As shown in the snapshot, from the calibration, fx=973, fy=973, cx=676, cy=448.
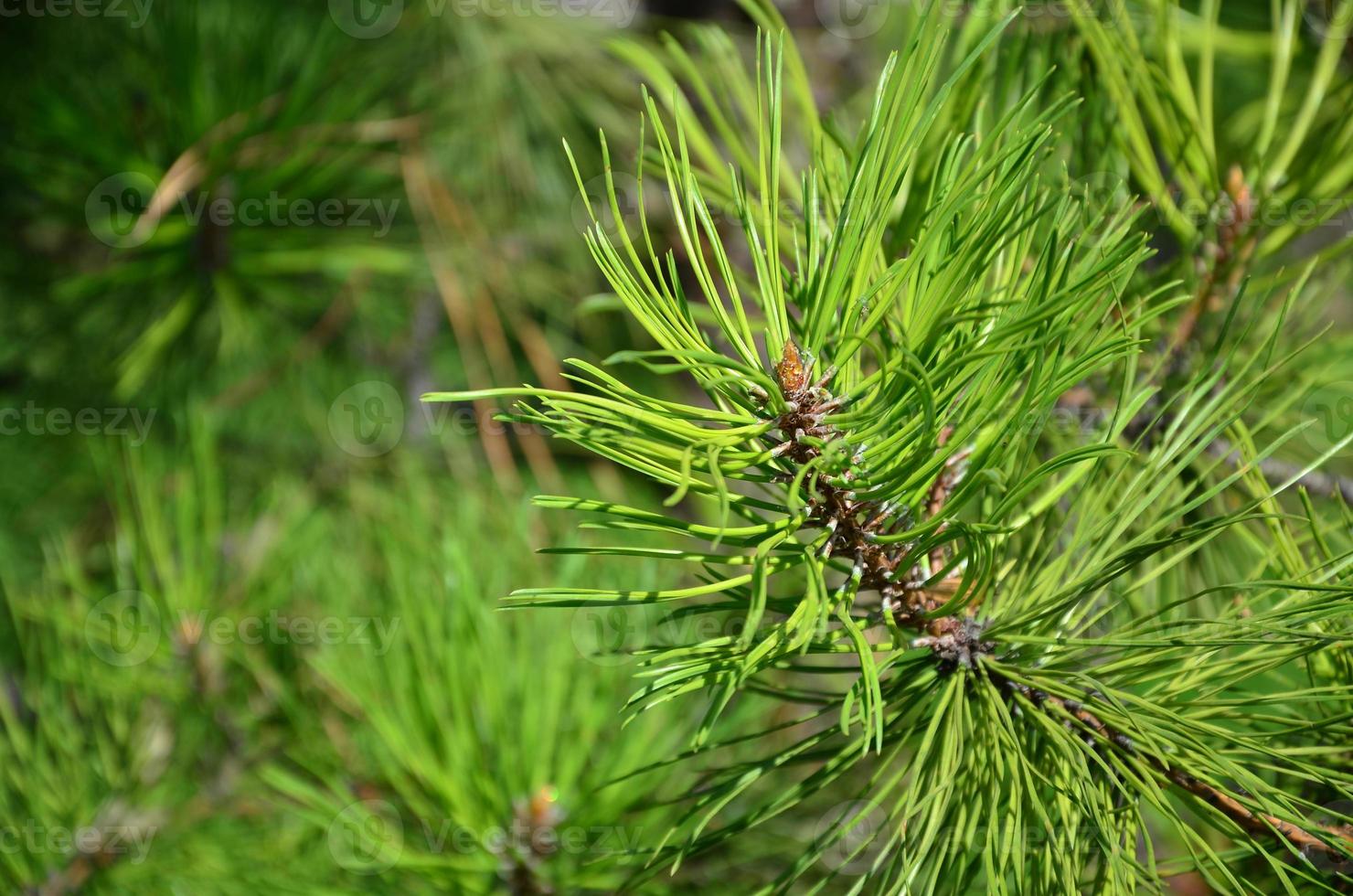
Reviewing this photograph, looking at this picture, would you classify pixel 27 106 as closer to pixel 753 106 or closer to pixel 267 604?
pixel 267 604

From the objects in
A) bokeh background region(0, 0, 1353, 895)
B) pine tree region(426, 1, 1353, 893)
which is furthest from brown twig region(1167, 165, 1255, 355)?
bokeh background region(0, 0, 1353, 895)

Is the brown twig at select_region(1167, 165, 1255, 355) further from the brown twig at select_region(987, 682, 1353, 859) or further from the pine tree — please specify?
the brown twig at select_region(987, 682, 1353, 859)

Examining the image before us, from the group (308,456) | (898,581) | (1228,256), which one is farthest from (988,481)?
(308,456)

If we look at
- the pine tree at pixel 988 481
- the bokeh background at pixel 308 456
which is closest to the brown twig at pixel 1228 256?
the pine tree at pixel 988 481

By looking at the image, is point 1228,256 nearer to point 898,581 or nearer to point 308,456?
point 898,581

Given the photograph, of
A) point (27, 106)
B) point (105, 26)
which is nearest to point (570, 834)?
point (27, 106)

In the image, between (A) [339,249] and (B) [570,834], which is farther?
(A) [339,249]
